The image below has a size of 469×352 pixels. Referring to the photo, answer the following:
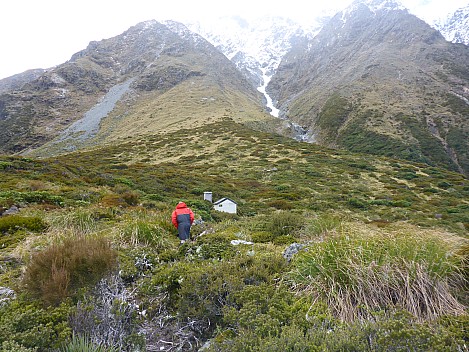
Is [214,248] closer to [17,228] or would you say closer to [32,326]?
[32,326]

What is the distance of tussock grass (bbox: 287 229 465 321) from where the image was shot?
3096 mm

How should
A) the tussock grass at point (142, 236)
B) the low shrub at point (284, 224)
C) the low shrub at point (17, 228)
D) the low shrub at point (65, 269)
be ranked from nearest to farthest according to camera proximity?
1. the low shrub at point (65, 269)
2. the tussock grass at point (142, 236)
3. the low shrub at point (17, 228)
4. the low shrub at point (284, 224)

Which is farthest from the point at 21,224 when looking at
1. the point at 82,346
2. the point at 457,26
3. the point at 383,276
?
the point at 457,26

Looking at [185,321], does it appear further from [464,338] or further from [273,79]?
[273,79]

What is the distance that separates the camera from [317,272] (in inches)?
142

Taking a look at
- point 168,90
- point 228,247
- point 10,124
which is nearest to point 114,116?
point 168,90

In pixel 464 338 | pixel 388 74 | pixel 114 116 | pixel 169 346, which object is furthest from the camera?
pixel 388 74

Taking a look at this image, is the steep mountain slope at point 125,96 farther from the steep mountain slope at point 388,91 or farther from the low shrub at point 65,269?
the low shrub at point 65,269

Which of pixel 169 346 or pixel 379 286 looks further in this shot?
pixel 379 286

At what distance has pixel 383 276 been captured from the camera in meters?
3.29

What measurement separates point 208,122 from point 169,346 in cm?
6333

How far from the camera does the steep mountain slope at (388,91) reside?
6019 centimetres

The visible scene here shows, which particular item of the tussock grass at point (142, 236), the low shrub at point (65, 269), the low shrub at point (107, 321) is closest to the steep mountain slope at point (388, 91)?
the tussock grass at point (142, 236)

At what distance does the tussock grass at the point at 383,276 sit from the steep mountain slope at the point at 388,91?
58.0 meters
